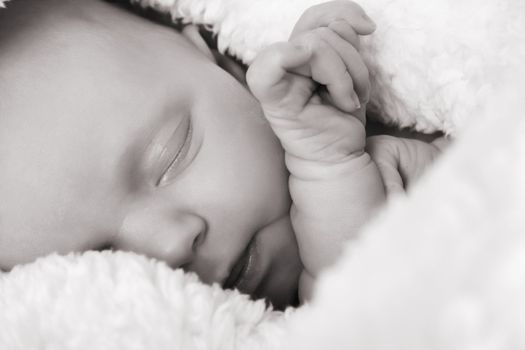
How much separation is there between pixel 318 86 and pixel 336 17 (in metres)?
0.13

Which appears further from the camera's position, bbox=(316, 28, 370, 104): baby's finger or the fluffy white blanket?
bbox=(316, 28, 370, 104): baby's finger

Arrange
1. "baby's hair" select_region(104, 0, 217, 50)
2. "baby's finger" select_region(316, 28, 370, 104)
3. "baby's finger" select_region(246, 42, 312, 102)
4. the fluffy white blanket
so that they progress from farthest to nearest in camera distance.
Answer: "baby's hair" select_region(104, 0, 217, 50)
"baby's finger" select_region(316, 28, 370, 104)
"baby's finger" select_region(246, 42, 312, 102)
the fluffy white blanket

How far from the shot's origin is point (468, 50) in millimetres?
1010

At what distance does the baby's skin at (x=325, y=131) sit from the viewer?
0.85 metres

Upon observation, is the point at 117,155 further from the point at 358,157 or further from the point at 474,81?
the point at 474,81

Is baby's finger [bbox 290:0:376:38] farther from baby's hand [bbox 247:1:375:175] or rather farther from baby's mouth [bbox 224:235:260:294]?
baby's mouth [bbox 224:235:260:294]

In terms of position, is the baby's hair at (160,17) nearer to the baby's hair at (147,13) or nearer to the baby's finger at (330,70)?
A: the baby's hair at (147,13)

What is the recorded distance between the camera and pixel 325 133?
894 millimetres

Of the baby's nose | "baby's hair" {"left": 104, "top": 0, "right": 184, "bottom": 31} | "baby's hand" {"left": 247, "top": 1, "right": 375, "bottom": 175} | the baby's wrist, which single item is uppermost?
"baby's hand" {"left": 247, "top": 1, "right": 375, "bottom": 175}

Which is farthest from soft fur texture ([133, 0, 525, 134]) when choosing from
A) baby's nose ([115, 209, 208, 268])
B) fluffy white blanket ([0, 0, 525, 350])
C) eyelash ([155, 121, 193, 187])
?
baby's nose ([115, 209, 208, 268])

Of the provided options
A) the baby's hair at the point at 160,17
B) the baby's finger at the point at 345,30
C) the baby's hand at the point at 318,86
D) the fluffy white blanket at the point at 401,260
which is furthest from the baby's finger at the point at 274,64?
the baby's hair at the point at 160,17

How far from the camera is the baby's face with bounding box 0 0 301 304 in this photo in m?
0.89

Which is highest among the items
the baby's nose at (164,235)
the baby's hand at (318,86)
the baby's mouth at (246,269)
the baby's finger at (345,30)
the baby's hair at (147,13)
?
the baby's finger at (345,30)

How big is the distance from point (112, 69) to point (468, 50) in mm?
574
